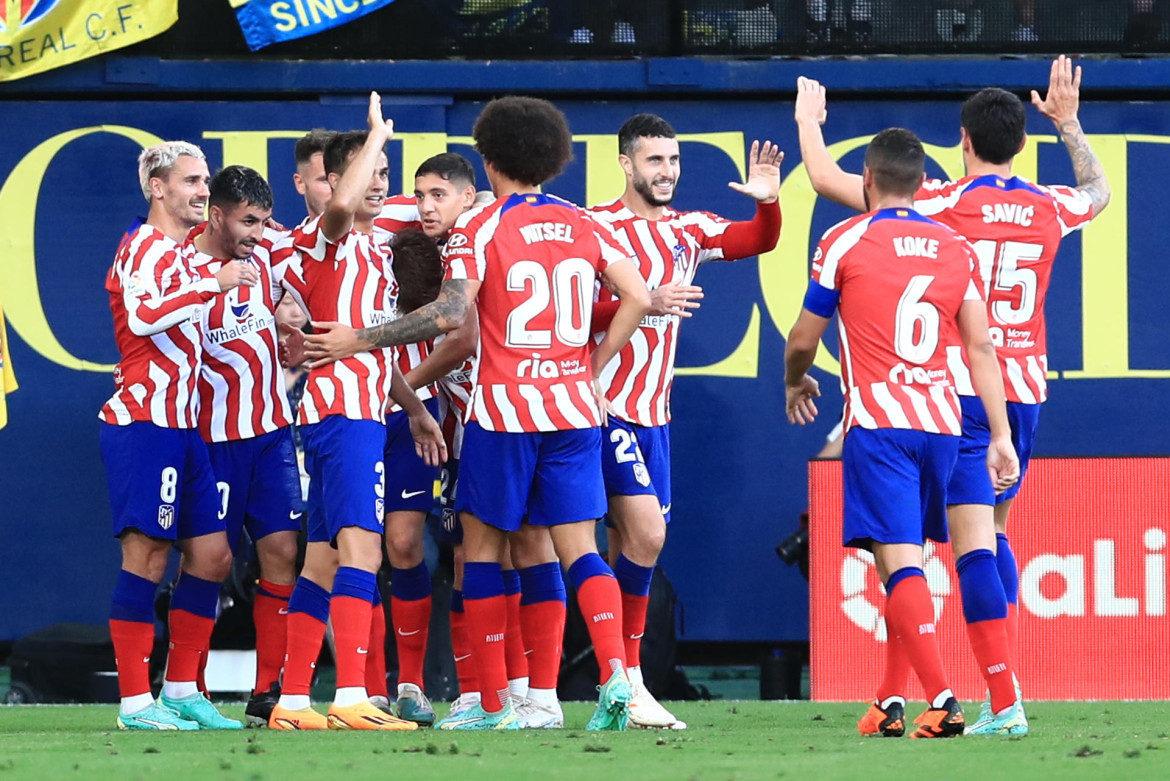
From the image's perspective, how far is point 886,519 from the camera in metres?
5.78

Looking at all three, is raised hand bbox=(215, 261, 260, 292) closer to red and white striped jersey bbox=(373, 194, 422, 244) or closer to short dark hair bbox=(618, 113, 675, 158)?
red and white striped jersey bbox=(373, 194, 422, 244)

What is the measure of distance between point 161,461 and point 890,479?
2558 millimetres

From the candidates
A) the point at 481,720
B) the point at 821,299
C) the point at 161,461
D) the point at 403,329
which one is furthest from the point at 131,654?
the point at 821,299

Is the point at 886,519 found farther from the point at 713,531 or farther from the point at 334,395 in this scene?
the point at 713,531

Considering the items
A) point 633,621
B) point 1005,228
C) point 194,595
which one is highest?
point 1005,228

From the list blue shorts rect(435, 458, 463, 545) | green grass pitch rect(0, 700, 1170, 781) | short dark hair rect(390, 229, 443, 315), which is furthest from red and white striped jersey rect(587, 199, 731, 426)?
green grass pitch rect(0, 700, 1170, 781)

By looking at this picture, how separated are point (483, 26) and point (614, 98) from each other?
0.73m

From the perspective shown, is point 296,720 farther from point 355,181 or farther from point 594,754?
point 355,181

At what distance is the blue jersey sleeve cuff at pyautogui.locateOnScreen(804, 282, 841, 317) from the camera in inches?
233

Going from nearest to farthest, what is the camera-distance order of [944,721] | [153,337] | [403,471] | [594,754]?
[594,754] < [944,721] < [153,337] < [403,471]

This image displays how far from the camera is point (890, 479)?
5.79 metres

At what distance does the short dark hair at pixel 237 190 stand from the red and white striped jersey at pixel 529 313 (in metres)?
0.93

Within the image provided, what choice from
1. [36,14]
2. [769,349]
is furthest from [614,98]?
[36,14]

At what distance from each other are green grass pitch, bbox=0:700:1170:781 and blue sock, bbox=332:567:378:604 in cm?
48
